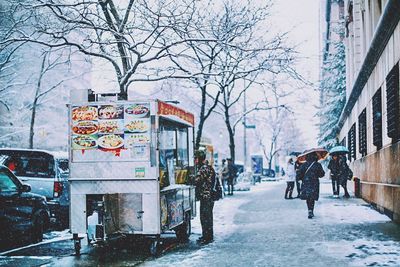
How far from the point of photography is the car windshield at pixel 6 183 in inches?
465

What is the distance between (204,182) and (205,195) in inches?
10.8

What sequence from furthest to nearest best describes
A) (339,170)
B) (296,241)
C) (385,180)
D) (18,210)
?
(339,170), (385,180), (18,210), (296,241)

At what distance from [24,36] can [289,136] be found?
7194 centimetres

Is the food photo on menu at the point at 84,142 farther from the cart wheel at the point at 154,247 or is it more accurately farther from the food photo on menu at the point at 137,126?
the cart wheel at the point at 154,247

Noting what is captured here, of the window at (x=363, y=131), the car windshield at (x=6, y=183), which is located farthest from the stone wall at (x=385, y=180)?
the car windshield at (x=6, y=183)

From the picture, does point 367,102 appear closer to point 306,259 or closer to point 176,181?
point 176,181

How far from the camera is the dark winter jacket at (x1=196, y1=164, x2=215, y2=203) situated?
37.9ft

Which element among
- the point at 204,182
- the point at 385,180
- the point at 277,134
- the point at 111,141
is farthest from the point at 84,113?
the point at 277,134

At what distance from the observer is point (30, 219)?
12.1 meters

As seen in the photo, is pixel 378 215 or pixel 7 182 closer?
pixel 7 182

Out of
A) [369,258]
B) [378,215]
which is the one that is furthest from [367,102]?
[369,258]

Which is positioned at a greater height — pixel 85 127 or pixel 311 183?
pixel 85 127

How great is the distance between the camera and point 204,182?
11.6 m

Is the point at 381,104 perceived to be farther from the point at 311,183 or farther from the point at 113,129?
the point at 113,129
